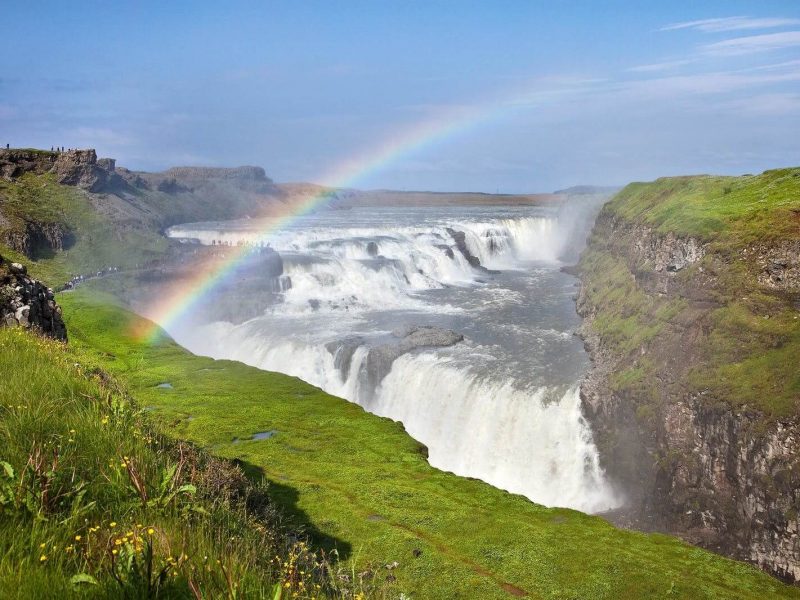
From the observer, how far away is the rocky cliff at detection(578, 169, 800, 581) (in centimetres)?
2219

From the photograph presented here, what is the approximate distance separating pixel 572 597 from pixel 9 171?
9790 cm

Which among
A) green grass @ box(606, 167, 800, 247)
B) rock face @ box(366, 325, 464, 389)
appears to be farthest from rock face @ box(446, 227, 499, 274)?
rock face @ box(366, 325, 464, 389)

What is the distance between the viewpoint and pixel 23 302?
59.8ft

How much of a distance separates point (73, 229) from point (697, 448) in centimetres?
7661

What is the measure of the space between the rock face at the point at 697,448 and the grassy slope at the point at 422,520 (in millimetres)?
7408

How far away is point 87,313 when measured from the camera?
43.1 m

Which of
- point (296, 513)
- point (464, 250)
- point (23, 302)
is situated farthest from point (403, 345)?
point (464, 250)

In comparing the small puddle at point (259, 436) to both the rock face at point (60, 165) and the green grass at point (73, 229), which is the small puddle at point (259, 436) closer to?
the green grass at point (73, 229)

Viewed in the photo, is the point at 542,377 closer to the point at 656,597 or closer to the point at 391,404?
the point at 391,404

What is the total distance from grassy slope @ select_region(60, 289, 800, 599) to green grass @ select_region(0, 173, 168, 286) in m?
46.3

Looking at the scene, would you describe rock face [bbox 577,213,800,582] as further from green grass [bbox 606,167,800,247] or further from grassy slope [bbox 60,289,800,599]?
grassy slope [bbox 60,289,800,599]

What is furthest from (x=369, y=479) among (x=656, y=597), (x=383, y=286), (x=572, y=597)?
(x=383, y=286)

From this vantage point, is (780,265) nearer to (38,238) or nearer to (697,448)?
(697,448)

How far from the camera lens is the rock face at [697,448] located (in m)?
21.4
